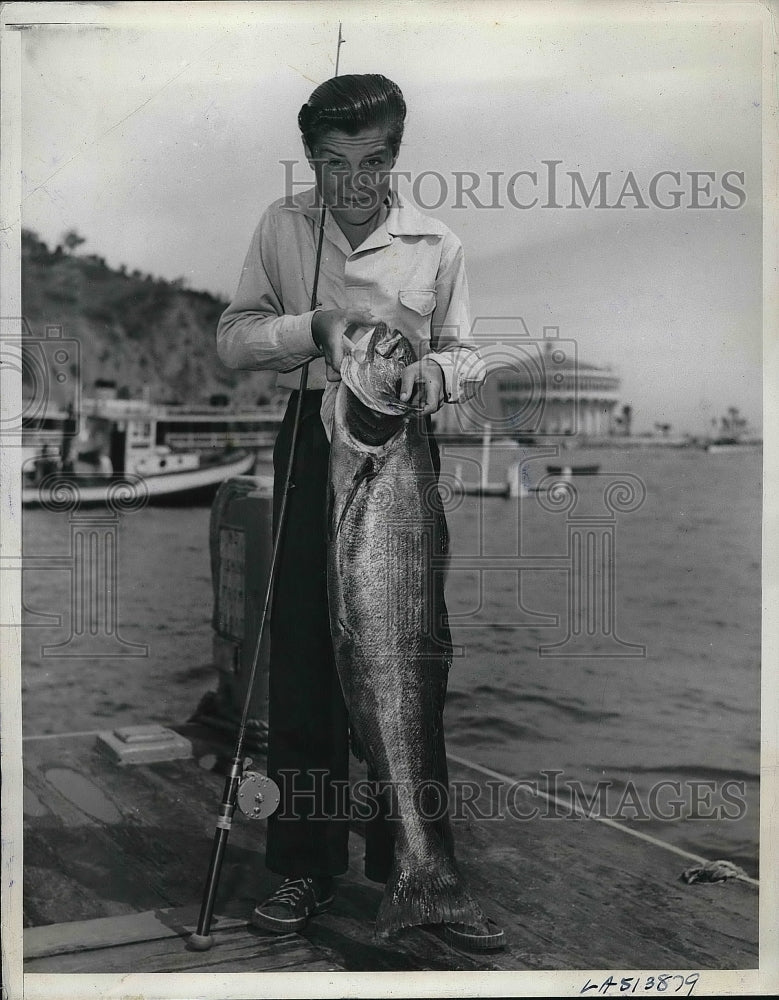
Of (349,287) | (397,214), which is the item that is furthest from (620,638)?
(397,214)

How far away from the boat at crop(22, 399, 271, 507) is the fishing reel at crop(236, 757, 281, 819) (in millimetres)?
888

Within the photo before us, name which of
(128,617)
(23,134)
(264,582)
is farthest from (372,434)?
(23,134)

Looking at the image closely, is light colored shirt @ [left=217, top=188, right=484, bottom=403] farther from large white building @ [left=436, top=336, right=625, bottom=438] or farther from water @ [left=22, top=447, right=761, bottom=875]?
water @ [left=22, top=447, right=761, bottom=875]

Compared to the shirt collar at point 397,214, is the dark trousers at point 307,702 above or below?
below

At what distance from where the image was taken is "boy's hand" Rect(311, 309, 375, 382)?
3.00 meters

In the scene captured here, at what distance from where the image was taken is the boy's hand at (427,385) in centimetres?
301

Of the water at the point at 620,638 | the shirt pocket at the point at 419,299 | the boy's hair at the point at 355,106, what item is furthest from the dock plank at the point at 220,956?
the boy's hair at the point at 355,106

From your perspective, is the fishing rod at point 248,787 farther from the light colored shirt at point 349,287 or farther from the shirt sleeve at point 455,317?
the shirt sleeve at point 455,317

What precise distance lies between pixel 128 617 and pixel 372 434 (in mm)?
998

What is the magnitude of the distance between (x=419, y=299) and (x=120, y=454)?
1037mm

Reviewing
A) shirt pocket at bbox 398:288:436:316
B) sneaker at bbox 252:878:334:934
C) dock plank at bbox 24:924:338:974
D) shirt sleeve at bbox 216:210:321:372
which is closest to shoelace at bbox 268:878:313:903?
sneaker at bbox 252:878:334:934

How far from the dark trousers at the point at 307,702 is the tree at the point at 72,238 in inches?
31.6

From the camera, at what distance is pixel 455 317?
3191 mm

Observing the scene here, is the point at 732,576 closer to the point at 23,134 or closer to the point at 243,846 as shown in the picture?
the point at 243,846
